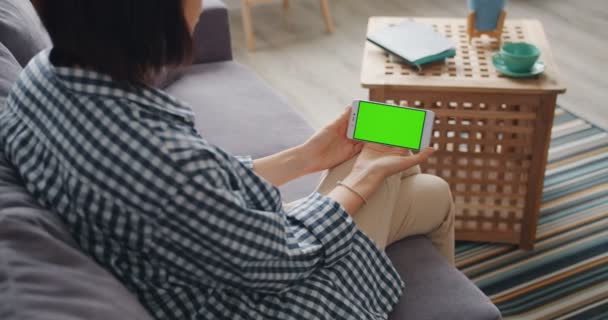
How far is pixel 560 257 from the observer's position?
1911 mm

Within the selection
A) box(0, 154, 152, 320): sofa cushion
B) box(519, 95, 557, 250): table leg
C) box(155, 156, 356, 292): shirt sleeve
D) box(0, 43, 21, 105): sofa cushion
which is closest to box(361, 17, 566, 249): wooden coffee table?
box(519, 95, 557, 250): table leg

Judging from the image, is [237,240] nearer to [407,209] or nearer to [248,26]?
[407,209]

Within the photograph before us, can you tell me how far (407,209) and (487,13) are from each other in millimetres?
732

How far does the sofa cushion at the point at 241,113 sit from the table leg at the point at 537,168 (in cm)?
54

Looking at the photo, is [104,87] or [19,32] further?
[19,32]

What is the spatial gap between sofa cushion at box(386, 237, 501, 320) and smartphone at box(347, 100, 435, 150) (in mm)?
199

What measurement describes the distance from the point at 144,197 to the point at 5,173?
0.70ft

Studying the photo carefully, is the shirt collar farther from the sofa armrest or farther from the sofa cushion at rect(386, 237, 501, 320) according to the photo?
the sofa armrest

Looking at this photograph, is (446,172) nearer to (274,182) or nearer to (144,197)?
(274,182)

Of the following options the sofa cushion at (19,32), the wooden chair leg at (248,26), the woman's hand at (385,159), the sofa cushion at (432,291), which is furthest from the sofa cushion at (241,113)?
the wooden chair leg at (248,26)

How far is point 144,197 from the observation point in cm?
94

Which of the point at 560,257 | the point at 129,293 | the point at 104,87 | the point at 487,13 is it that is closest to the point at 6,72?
the point at 104,87

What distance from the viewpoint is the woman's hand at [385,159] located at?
1.31 meters

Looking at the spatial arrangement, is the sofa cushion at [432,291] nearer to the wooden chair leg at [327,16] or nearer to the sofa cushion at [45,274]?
the sofa cushion at [45,274]
